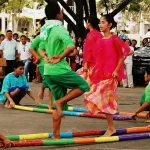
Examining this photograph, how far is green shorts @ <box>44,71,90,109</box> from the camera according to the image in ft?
25.0

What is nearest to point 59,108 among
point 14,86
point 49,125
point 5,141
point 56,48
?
point 56,48

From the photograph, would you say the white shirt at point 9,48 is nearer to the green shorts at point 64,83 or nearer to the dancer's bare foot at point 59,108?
the green shorts at point 64,83

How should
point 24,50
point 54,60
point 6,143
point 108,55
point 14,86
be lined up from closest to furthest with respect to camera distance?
point 6,143, point 54,60, point 108,55, point 14,86, point 24,50

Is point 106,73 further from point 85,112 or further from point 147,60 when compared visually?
point 147,60

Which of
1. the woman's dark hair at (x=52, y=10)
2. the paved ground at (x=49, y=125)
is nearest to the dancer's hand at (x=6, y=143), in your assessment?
the paved ground at (x=49, y=125)

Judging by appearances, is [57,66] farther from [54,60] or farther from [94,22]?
[94,22]

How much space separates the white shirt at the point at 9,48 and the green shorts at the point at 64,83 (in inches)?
453

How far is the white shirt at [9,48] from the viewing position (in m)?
19.1

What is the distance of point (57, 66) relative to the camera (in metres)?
7.61

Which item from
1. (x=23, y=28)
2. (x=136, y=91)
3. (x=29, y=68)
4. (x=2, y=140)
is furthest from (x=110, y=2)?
(x=23, y=28)

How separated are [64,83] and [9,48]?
11.7 m

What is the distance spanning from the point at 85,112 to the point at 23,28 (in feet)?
190

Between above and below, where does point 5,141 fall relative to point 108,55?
below

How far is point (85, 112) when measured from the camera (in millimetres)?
10875
